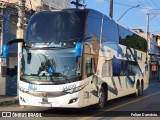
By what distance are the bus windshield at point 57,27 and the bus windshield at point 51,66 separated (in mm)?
431

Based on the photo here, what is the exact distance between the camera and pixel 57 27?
13.2m

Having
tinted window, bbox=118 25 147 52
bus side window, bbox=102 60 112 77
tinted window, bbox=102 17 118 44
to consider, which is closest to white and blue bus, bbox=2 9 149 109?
bus side window, bbox=102 60 112 77

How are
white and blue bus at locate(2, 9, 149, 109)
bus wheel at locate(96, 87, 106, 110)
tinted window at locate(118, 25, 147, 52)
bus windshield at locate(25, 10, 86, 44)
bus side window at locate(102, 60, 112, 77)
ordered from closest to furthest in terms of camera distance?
white and blue bus at locate(2, 9, 149, 109) → bus windshield at locate(25, 10, 86, 44) → bus wheel at locate(96, 87, 106, 110) → bus side window at locate(102, 60, 112, 77) → tinted window at locate(118, 25, 147, 52)

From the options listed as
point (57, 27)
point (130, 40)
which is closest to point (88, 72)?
point (57, 27)

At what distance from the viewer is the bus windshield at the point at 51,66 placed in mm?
12740

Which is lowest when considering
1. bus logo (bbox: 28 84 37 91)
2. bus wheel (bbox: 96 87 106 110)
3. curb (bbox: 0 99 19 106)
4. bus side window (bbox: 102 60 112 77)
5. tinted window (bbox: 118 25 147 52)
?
curb (bbox: 0 99 19 106)

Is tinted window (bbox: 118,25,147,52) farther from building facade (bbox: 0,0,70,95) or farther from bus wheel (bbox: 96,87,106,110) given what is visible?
building facade (bbox: 0,0,70,95)

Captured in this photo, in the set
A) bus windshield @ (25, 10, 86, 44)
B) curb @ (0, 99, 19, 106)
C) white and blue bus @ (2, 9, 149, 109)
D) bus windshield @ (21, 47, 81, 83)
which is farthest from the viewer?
curb @ (0, 99, 19, 106)

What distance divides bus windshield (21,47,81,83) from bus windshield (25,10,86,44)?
A: 0.43 metres

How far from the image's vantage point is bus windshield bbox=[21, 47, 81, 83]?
12.7 m

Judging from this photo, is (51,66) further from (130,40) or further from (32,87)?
(130,40)

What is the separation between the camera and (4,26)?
2170cm

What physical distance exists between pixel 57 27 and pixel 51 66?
1.42 m

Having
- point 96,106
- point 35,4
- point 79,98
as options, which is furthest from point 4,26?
point 79,98
